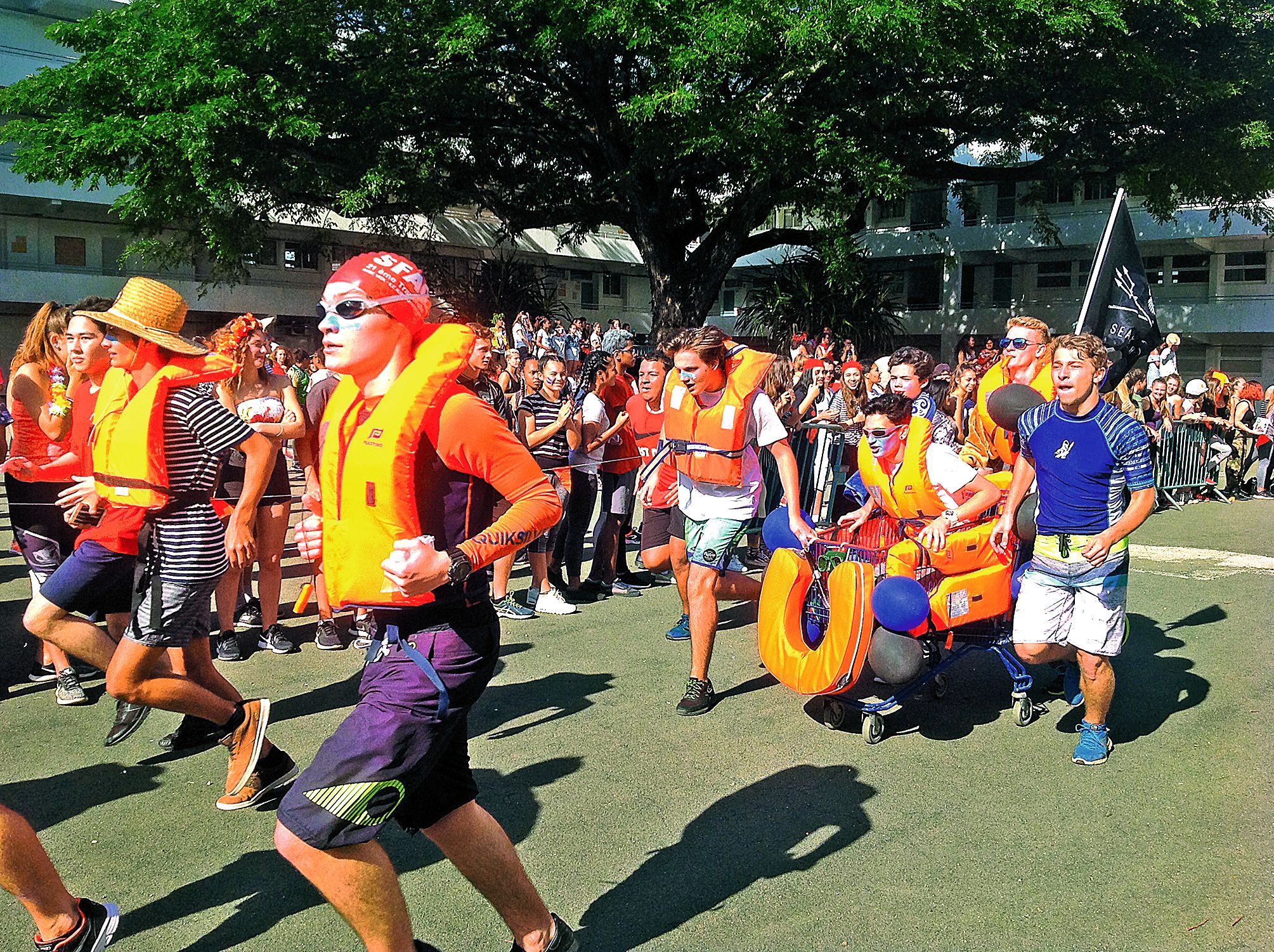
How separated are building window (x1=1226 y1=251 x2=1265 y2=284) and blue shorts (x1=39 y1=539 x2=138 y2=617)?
4224cm

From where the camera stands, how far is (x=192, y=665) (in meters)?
4.64

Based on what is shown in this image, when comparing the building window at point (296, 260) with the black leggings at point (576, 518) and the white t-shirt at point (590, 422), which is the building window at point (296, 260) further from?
the black leggings at point (576, 518)

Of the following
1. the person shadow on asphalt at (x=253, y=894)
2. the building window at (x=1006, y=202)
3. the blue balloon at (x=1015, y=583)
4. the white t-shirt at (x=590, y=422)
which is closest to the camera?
the person shadow on asphalt at (x=253, y=894)

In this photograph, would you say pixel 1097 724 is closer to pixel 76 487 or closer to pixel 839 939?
pixel 839 939

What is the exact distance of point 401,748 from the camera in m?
2.83

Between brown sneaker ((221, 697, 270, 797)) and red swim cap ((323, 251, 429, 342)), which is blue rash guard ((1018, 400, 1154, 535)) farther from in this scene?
brown sneaker ((221, 697, 270, 797))

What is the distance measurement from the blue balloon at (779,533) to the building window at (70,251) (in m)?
34.0

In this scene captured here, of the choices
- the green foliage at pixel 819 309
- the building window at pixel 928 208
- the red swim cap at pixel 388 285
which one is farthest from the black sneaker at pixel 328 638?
the building window at pixel 928 208

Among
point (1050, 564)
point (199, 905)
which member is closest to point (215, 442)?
point (199, 905)

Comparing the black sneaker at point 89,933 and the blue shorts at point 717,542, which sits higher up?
the blue shorts at point 717,542

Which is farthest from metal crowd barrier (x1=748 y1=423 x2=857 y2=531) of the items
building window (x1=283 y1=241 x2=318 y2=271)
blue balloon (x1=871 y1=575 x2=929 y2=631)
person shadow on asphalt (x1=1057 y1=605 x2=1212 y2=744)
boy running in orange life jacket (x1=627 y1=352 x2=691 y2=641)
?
building window (x1=283 y1=241 x2=318 y2=271)

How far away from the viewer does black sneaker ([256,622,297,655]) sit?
7023mm

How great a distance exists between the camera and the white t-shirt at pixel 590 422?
29.6ft

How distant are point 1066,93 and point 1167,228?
18.3 metres
